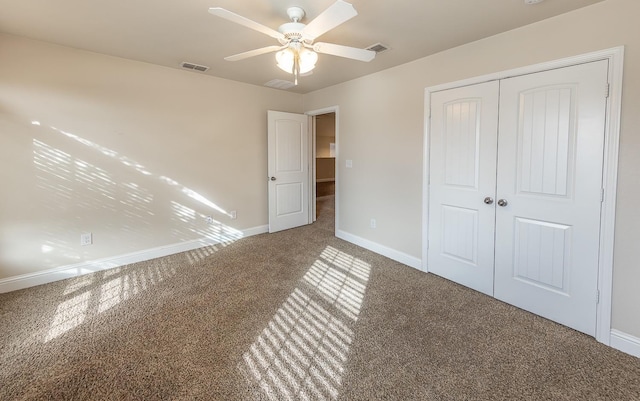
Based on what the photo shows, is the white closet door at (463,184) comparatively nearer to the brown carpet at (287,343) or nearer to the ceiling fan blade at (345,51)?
the brown carpet at (287,343)

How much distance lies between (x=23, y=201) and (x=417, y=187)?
4.15 meters

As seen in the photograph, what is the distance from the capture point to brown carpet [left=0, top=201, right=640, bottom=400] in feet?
5.40

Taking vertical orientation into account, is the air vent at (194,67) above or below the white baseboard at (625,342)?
above

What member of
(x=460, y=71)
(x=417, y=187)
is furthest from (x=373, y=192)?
(x=460, y=71)

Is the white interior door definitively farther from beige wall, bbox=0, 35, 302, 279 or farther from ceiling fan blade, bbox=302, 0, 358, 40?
ceiling fan blade, bbox=302, 0, 358, 40

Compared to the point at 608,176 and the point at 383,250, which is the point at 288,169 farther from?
the point at 608,176

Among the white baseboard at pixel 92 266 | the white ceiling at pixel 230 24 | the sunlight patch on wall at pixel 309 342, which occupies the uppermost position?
the white ceiling at pixel 230 24

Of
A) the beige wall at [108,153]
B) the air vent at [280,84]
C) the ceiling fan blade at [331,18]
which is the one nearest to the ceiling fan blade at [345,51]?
the ceiling fan blade at [331,18]

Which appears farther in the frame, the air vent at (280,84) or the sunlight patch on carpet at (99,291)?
the air vent at (280,84)

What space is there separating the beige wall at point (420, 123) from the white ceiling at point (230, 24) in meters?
0.15

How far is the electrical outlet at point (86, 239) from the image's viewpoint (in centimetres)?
318

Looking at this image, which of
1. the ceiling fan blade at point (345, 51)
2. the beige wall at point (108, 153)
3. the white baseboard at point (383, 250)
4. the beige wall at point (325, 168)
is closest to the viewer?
the ceiling fan blade at point (345, 51)

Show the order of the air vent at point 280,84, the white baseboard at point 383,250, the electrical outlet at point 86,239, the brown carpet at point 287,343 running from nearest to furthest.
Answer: the brown carpet at point 287,343, the electrical outlet at point 86,239, the white baseboard at point 383,250, the air vent at point 280,84

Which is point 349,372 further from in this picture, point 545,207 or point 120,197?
point 120,197
